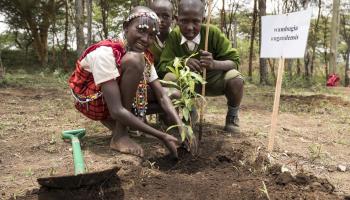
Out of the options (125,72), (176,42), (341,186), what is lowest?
(341,186)

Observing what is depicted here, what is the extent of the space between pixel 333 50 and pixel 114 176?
44.8ft

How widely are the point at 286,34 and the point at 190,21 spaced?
75 centimetres

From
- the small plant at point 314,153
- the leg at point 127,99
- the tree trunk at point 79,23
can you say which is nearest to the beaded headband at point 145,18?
the leg at point 127,99

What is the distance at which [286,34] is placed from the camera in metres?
2.88

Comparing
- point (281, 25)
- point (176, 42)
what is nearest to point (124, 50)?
point (176, 42)

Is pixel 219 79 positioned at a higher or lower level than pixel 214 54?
lower

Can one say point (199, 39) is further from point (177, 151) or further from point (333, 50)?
point (333, 50)

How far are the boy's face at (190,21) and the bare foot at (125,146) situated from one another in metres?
1.03

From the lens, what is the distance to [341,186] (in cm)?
228

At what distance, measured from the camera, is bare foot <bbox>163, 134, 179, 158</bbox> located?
2.40 metres

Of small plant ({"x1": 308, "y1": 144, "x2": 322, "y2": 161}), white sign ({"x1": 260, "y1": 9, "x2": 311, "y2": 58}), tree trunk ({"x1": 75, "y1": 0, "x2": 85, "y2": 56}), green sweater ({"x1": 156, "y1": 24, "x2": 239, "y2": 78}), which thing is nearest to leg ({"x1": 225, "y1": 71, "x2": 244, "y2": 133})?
green sweater ({"x1": 156, "y1": 24, "x2": 239, "y2": 78})

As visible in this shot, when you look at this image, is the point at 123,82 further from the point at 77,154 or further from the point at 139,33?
the point at 77,154

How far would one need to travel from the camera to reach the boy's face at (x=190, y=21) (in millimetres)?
3059

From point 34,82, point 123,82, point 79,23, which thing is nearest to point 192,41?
point 123,82
